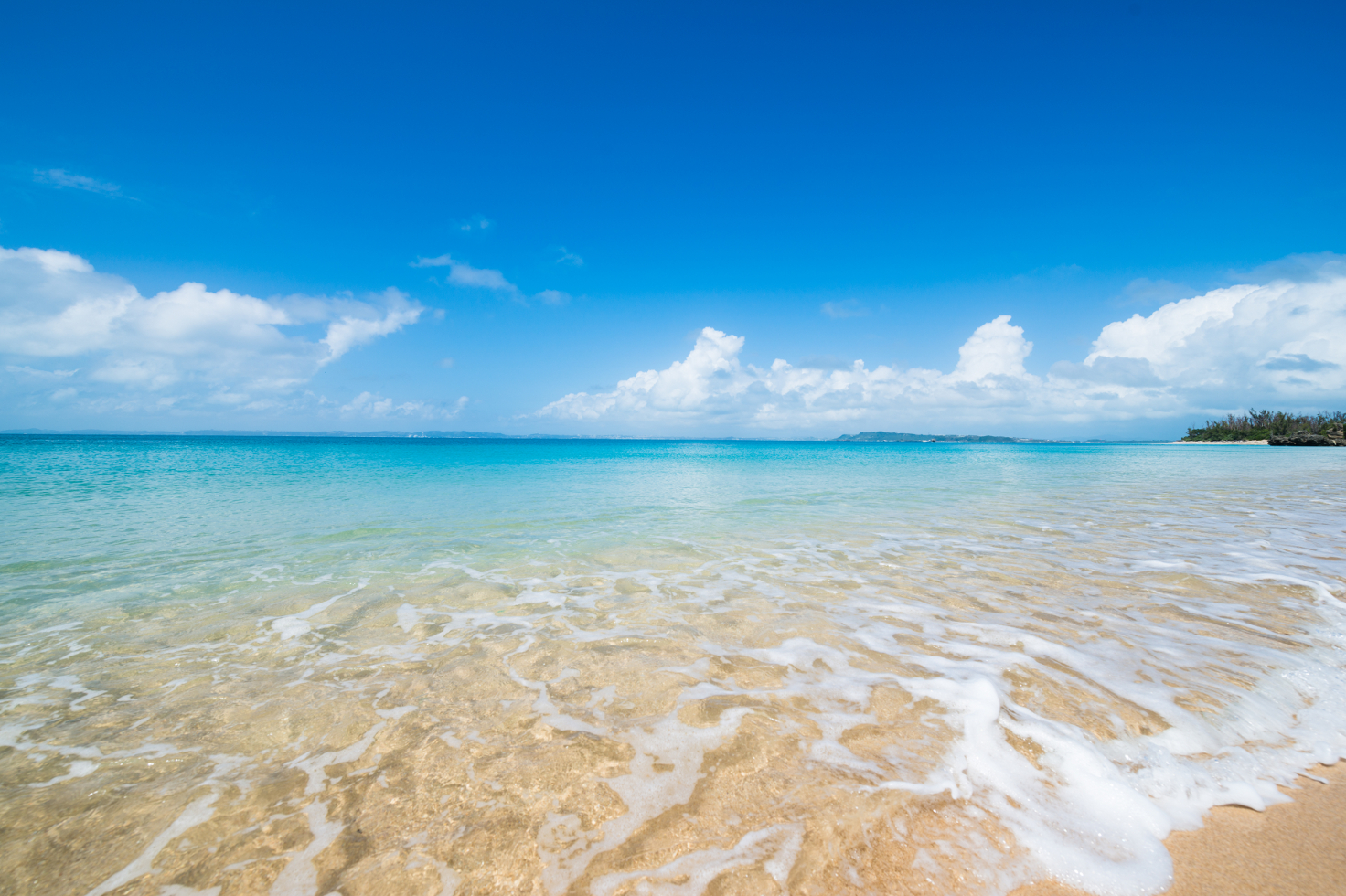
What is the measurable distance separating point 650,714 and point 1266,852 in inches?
139

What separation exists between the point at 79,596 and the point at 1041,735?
38.0ft

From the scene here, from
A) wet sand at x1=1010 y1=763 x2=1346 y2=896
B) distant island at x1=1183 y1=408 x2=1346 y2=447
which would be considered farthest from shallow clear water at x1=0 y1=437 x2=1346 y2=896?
distant island at x1=1183 y1=408 x2=1346 y2=447

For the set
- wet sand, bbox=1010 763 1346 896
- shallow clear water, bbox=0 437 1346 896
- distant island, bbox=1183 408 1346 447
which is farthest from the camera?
distant island, bbox=1183 408 1346 447

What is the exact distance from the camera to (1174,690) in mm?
4230

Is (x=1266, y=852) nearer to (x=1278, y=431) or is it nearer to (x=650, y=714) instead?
(x=650, y=714)

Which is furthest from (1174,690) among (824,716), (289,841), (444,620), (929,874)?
(444,620)

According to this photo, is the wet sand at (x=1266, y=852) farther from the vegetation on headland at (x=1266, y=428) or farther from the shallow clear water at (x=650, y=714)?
the vegetation on headland at (x=1266, y=428)

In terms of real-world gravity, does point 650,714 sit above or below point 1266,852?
below

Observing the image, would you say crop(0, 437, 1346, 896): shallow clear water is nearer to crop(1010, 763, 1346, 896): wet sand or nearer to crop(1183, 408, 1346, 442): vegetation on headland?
crop(1010, 763, 1346, 896): wet sand

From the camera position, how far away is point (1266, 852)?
2.65 m

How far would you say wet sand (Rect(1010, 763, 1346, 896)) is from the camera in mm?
2441

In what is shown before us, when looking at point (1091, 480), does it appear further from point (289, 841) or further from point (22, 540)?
point (22, 540)

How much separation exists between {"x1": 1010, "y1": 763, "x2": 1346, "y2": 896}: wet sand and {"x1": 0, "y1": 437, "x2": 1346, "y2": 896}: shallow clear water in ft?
0.35

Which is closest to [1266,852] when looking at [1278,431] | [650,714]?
[650,714]
